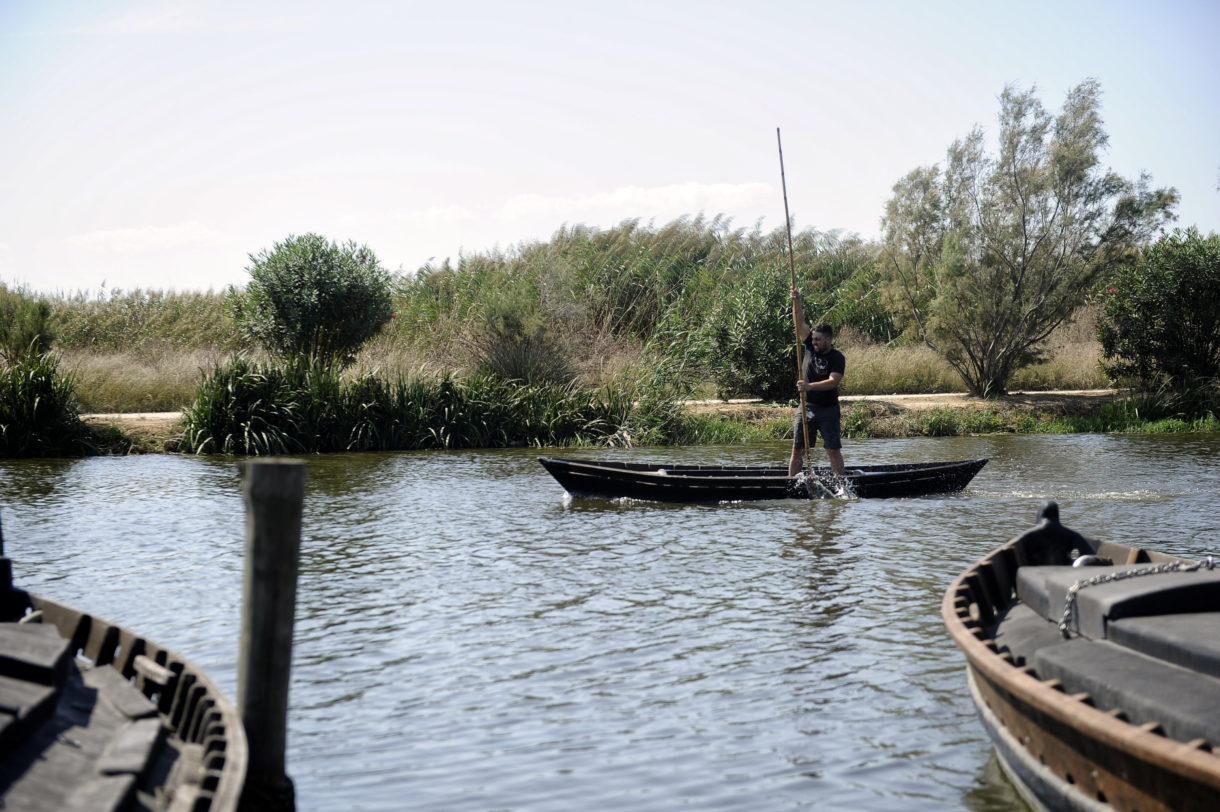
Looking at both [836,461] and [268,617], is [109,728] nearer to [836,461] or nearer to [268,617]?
[268,617]

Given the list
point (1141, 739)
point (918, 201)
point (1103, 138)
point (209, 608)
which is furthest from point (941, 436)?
point (1141, 739)

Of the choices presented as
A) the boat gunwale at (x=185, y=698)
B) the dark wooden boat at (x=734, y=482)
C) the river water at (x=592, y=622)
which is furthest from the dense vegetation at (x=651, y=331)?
the boat gunwale at (x=185, y=698)

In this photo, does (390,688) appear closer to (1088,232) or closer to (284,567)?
(284,567)

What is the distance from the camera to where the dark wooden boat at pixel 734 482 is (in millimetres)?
13797

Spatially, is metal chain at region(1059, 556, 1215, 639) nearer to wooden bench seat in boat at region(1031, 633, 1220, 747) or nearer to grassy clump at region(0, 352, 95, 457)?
wooden bench seat in boat at region(1031, 633, 1220, 747)

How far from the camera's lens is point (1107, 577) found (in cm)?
511

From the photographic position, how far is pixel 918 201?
85.8 ft

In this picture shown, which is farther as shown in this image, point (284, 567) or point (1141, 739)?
point (284, 567)

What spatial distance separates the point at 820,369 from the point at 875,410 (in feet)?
36.6

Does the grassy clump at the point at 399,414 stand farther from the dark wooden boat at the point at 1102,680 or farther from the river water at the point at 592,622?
the dark wooden boat at the point at 1102,680

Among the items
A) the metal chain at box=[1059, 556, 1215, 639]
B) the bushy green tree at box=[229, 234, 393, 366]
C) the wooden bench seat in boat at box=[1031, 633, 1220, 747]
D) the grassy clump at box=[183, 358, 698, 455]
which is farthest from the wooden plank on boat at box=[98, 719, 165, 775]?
the bushy green tree at box=[229, 234, 393, 366]

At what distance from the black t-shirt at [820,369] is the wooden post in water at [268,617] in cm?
969

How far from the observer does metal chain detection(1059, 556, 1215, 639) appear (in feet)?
16.5

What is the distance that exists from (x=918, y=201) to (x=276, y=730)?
2421 cm
